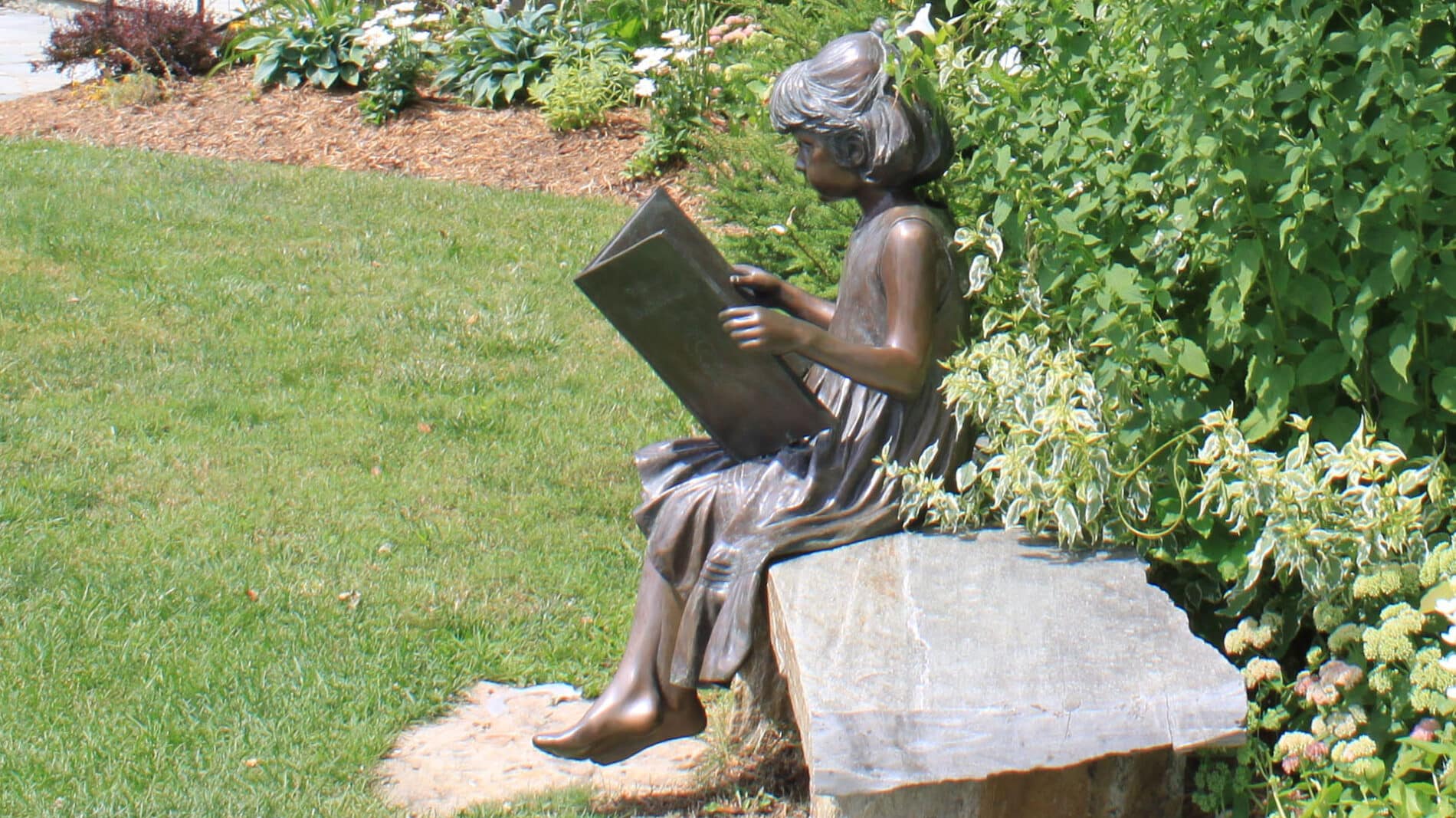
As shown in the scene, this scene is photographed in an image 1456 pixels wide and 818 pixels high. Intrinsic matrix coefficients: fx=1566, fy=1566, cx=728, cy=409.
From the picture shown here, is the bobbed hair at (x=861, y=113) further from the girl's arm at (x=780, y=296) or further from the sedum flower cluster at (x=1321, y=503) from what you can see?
the sedum flower cluster at (x=1321, y=503)

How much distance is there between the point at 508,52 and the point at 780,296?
260 inches

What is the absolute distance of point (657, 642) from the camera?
336 centimetres

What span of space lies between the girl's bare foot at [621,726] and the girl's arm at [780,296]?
0.88m

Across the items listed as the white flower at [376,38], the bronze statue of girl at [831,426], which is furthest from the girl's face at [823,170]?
the white flower at [376,38]

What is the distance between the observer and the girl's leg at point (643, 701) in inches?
131

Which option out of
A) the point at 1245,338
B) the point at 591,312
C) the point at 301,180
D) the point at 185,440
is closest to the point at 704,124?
the point at 591,312

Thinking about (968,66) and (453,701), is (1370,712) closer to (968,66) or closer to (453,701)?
(968,66)

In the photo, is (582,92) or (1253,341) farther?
(582,92)

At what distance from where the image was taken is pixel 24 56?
1268 centimetres

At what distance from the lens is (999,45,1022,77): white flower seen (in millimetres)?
3543

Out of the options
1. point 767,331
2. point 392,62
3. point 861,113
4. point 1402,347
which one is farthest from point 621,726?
point 392,62

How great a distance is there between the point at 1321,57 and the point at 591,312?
4.48 metres

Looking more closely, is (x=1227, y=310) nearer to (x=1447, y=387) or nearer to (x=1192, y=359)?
(x=1192, y=359)

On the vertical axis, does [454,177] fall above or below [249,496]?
below
